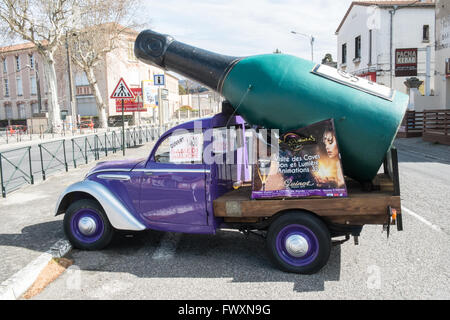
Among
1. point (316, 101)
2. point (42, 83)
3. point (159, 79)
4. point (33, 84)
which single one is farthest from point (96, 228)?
point (33, 84)

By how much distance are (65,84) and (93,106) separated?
4.89 metres

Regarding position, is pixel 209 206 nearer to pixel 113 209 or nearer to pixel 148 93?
pixel 113 209

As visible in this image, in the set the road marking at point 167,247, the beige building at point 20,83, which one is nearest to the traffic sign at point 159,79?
the road marking at point 167,247

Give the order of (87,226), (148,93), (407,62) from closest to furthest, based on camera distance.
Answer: (87,226) < (407,62) < (148,93)

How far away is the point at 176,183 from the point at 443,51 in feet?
75.3

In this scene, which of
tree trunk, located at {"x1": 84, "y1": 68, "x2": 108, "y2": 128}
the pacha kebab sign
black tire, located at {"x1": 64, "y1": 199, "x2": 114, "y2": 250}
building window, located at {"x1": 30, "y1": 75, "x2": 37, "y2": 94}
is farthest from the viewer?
building window, located at {"x1": 30, "y1": 75, "x2": 37, "y2": 94}

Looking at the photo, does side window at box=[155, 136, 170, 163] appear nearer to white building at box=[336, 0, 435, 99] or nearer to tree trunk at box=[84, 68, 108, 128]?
white building at box=[336, 0, 435, 99]

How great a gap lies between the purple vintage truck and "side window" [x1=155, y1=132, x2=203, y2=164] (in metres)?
0.02

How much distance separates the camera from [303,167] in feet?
15.2

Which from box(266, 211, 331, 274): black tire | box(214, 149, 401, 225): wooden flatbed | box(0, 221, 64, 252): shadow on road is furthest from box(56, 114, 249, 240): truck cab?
box(266, 211, 331, 274): black tire

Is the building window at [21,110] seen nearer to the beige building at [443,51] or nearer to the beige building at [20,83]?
the beige building at [20,83]

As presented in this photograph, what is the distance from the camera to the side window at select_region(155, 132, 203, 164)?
5184mm
